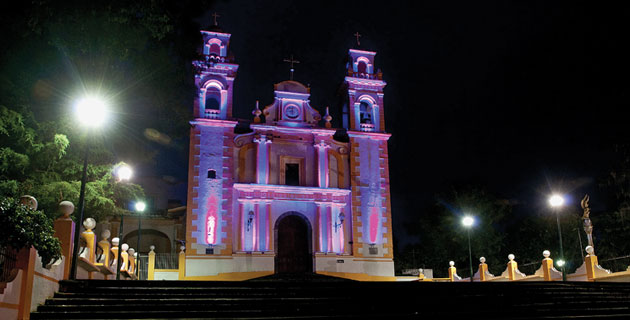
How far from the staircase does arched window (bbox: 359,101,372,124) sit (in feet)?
53.8

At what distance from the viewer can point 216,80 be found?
28000 millimetres

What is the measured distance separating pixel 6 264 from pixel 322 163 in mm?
19498

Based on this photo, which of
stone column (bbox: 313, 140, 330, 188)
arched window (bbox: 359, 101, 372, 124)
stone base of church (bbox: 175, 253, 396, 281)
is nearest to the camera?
stone base of church (bbox: 175, 253, 396, 281)

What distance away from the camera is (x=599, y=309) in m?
12.5

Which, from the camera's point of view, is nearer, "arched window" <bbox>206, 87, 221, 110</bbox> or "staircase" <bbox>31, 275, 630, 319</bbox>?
"staircase" <bbox>31, 275, 630, 319</bbox>

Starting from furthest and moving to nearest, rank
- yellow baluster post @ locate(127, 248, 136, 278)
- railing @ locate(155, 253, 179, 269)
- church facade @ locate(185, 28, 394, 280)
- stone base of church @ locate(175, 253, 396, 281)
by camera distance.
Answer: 1. railing @ locate(155, 253, 179, 269)
2. church facade @ locate(185, 28, 394, 280)
3. stone base of church @ locate(175, 253, 396, 281)
4. yellow baluster post @ locate(127, 248, 136, 278)

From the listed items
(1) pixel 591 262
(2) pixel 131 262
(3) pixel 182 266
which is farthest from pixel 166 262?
(1) pixel 591 262

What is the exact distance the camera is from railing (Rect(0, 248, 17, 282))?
30.1 ft

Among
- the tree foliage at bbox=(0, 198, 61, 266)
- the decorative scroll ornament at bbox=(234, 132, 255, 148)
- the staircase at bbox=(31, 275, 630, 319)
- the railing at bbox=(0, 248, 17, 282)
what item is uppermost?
the decorative scroll ornament at bbox=(234, 132, 255, 148)

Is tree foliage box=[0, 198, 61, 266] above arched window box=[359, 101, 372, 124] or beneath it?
beneath

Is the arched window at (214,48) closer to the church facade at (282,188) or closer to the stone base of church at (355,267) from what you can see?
the church facade at (282,188)

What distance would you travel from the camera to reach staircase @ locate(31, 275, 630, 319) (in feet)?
34.6

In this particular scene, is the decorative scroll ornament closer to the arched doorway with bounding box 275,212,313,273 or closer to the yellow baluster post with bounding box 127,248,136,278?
the arched doorway with bounding box 275,212,313,273

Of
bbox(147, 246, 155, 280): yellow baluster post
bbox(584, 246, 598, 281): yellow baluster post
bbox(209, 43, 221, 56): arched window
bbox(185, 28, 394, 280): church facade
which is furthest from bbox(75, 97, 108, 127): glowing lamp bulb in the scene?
bbox(209, 43, 221, 56): arched window
